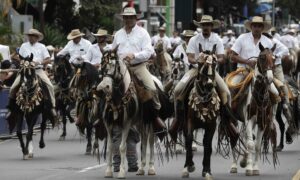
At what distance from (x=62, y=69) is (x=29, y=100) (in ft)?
10.3

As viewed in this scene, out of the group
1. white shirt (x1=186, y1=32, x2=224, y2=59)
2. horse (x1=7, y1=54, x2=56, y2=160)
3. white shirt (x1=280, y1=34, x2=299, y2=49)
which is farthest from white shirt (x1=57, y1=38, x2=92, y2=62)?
white shirt (x1=280, y1=34, x2=299, y2=49)

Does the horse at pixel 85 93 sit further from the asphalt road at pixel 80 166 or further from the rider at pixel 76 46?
the rider at pixel 76 46

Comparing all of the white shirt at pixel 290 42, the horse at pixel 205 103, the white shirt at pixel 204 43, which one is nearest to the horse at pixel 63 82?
the white shirt at pixel 204 43

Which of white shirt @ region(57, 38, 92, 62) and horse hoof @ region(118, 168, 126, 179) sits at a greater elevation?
white shirt @ region(57, 38, 92, 62)

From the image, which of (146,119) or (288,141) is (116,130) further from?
(288,141)

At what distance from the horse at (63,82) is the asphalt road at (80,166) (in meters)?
1.68

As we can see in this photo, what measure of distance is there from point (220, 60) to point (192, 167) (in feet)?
6.61

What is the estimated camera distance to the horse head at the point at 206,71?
48.4ft

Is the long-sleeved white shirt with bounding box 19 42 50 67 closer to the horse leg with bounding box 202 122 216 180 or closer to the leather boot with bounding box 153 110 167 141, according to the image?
the leather boot with bounding box 153 110 167 141

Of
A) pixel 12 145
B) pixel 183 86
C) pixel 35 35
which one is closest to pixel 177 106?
pixel 183 86

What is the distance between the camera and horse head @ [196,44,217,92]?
581 inches

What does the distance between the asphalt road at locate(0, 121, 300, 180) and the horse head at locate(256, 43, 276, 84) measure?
5.14 feet

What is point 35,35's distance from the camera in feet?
66.7

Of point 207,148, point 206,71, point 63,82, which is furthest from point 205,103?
point 63,82
